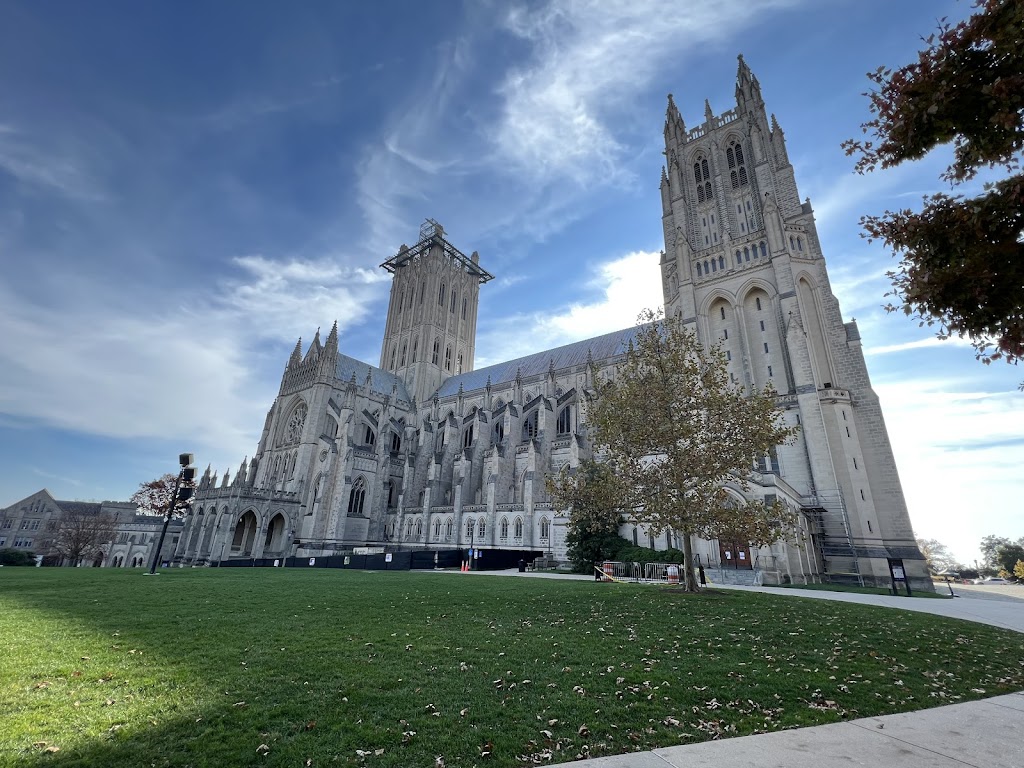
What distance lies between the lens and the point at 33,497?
241 feet

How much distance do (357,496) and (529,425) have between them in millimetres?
19142

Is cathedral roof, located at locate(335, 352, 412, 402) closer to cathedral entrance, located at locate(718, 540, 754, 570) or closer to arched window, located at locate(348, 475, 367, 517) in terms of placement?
arched window, located at locate(348, 475, 367, 517)

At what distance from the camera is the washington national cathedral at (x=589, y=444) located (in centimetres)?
2917

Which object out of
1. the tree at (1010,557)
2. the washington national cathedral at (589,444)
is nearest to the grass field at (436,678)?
the washington national cathedral at (589,444)

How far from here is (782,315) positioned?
113ft

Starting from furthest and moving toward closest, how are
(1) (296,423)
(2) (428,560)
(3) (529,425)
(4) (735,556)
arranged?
(1) (296,423) < (3) (529,425) < (2) (428,560) < (4) (735,556)

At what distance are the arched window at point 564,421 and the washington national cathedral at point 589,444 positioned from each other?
0.48 feet

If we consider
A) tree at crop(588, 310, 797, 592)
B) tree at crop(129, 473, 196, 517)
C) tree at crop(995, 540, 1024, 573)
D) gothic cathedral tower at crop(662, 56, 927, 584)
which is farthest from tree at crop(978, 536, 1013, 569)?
tree at crop(129, 473, 196, 517)

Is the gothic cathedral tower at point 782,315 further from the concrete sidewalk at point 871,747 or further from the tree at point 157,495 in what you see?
the tree at point 157,495

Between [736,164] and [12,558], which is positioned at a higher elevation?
[736,164]

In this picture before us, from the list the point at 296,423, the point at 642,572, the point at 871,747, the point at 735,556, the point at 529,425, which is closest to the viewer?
the point at 871,747

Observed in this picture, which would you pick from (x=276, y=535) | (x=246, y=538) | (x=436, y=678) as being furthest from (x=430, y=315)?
(x=436, y=678)

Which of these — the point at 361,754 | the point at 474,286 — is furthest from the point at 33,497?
the point at 361,754

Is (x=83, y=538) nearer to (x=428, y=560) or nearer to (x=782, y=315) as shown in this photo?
(x=428, y=560)
